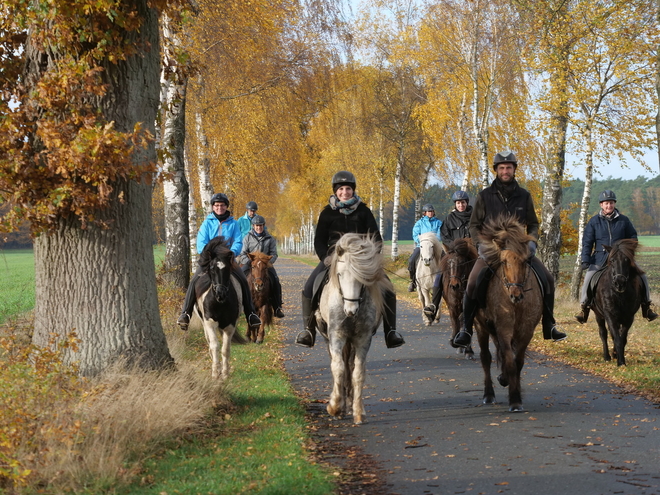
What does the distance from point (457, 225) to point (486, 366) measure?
646 cm

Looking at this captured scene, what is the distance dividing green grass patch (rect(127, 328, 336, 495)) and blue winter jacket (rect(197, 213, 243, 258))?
10.2 feet

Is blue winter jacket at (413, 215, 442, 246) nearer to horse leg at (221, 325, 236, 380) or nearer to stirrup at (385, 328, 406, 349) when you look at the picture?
horse leg at (221, 325, 236, 380)

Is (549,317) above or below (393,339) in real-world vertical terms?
above

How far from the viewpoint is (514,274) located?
8.47 m

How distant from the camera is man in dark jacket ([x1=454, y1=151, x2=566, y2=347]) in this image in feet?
29.9

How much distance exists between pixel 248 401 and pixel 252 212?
8.22 m

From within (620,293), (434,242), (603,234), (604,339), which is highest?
(603,234)

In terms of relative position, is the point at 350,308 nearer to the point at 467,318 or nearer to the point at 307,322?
the point at 307,322

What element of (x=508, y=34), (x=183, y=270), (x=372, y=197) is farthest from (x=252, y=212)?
(x=372, y=197)

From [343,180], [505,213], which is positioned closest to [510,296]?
[505,213]

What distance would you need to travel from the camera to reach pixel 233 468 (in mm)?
6008

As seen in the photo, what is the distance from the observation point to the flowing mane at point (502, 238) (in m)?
8.63

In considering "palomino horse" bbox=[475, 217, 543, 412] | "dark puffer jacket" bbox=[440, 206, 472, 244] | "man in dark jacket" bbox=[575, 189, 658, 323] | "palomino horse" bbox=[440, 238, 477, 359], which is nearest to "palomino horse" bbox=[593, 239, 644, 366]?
"man in dark jacket" bbox=[575, 189, 658, 323]

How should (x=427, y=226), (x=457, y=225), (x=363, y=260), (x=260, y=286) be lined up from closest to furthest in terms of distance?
(x=363, y=260), (x=260, y=286), (x=457, y=225), (x=427, y=226)
